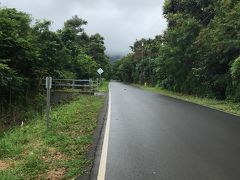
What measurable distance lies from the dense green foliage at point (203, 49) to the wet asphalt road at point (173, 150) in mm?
10032

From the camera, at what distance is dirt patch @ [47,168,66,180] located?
721 centimetres

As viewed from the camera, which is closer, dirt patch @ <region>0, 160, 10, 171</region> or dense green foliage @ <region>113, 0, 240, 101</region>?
dirt patch @ <region>0, 160, 10, 171</region>

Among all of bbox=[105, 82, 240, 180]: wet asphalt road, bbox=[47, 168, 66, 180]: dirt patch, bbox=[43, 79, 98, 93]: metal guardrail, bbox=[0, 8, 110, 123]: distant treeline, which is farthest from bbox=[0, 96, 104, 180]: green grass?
bbox=[43, 79, 98, 93]: metal guardrail

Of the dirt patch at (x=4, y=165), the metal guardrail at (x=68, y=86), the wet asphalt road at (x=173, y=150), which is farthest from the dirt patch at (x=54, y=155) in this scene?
the metal guardrail at (x=68, y=86)

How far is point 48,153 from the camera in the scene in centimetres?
909

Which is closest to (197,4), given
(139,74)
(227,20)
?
(227,20)

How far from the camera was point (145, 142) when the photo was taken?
1075cm

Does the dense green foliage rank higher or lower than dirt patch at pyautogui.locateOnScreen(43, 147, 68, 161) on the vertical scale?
higher

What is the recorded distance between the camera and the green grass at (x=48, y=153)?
296 inches

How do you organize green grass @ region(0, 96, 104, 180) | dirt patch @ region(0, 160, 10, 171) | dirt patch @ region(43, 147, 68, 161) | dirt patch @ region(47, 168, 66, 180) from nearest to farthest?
1. dirt patch @ region(47, 168, 66, 180)
2. green grass @ region(0, 96, 104, 180)
3. dirt patch @ region(0, 160, 10, 171)
4. dirt patch @ region(43, 147, 68, 161)

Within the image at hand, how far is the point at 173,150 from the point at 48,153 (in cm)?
304

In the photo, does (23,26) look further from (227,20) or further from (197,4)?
(197,4)

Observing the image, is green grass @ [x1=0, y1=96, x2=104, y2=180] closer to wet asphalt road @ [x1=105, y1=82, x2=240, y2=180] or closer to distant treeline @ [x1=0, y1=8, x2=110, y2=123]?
wet asphalt road @ [x1=105, y1=82, x2=240, y2=180]

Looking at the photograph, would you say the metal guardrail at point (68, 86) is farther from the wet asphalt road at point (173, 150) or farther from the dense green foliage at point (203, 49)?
the wet asphalt road at point (173, 150)
